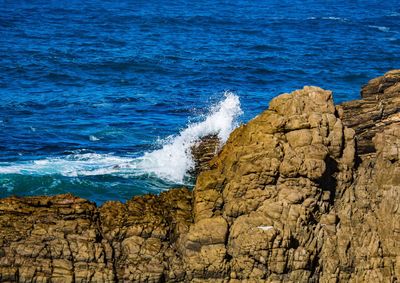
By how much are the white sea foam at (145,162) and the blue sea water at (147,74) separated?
73 millimetres

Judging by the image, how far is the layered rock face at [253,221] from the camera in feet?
60.1

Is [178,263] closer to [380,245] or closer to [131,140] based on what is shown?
[380,245]

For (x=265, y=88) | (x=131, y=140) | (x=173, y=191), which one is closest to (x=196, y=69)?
(x=265, y=88)

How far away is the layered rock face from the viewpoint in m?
18.3

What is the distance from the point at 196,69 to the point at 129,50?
7.67 m

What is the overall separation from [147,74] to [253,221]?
34.5 m

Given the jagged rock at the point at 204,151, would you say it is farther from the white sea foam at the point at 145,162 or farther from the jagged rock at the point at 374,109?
the jagged rock at the point at 374,109

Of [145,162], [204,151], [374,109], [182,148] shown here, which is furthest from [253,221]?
[145,162]

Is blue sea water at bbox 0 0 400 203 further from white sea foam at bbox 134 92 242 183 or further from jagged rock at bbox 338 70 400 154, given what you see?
jagged rock at bbox 338 70 400 154

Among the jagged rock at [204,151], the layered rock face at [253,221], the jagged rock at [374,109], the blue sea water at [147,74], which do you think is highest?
the blue sea water at [147,74]

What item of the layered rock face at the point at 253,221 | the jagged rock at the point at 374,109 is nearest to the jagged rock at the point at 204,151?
the jagged rock at the point at 374,109

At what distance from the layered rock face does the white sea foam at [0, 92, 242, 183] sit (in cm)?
977

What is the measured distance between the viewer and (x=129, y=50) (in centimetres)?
5962

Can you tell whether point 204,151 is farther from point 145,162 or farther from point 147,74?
point 147,74
